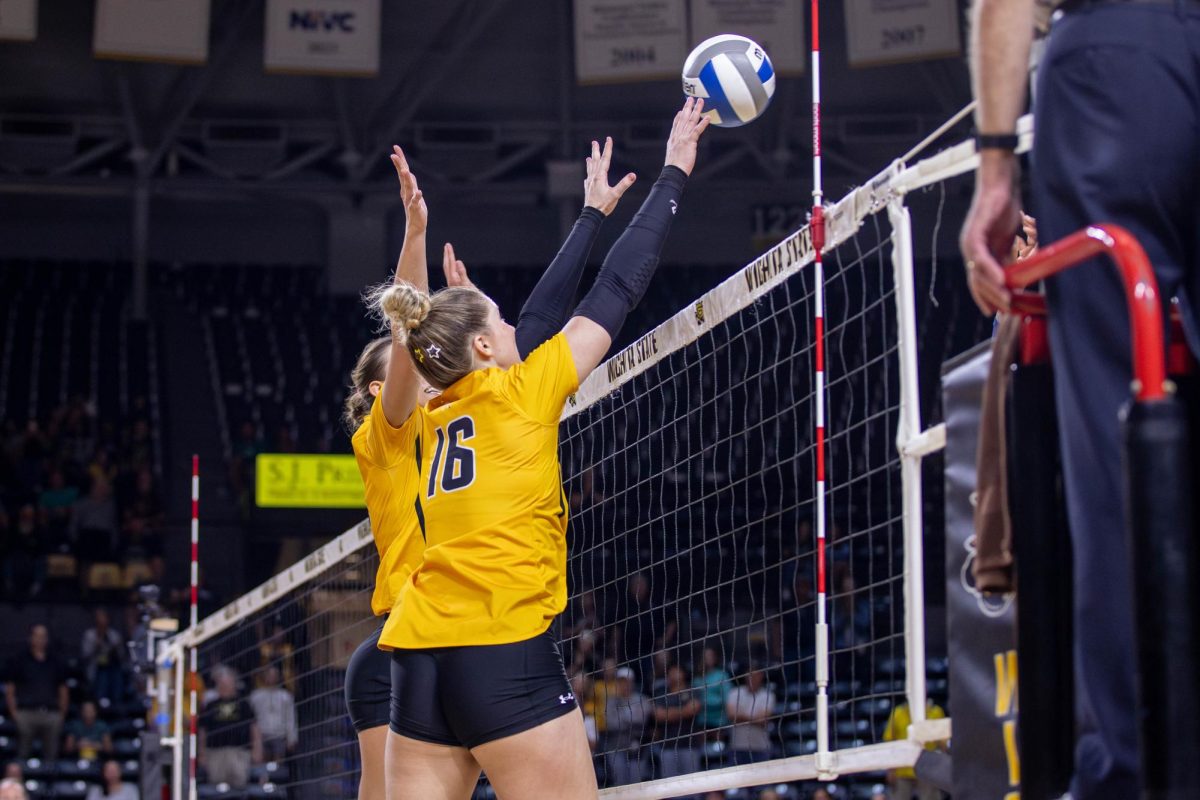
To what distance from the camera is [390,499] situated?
450 centimetres

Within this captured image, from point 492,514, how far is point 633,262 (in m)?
0.77

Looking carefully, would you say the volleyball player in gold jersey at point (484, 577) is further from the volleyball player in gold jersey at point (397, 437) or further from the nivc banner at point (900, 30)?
the nivc banner at point (900, 30)

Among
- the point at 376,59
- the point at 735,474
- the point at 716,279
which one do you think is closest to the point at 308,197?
the point at 376,59

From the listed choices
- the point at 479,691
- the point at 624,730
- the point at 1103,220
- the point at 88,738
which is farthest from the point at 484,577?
the point at 88,738

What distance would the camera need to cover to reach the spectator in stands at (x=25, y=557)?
57.9 feet

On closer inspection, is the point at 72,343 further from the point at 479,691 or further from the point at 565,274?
the point at 479,691

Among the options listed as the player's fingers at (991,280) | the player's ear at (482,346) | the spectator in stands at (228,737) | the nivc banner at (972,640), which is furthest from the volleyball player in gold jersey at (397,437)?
the spectator in stands at (228,737)

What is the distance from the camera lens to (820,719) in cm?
374

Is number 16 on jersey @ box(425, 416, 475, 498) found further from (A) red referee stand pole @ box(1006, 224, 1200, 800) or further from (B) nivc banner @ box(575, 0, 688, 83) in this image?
(B) nivc banner @ box(575, 0, 688, 83)

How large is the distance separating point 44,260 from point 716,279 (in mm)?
10047

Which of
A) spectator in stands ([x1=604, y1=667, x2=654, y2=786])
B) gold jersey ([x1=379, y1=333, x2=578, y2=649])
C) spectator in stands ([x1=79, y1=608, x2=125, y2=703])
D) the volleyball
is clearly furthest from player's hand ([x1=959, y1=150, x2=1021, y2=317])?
spectator in stands ([x1=79, y1=608, x2=125, y2=703])

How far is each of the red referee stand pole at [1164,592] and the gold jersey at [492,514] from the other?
2033 millimetres

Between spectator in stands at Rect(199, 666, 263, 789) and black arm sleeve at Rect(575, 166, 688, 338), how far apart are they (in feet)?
33.4

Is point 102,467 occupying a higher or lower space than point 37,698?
higher
